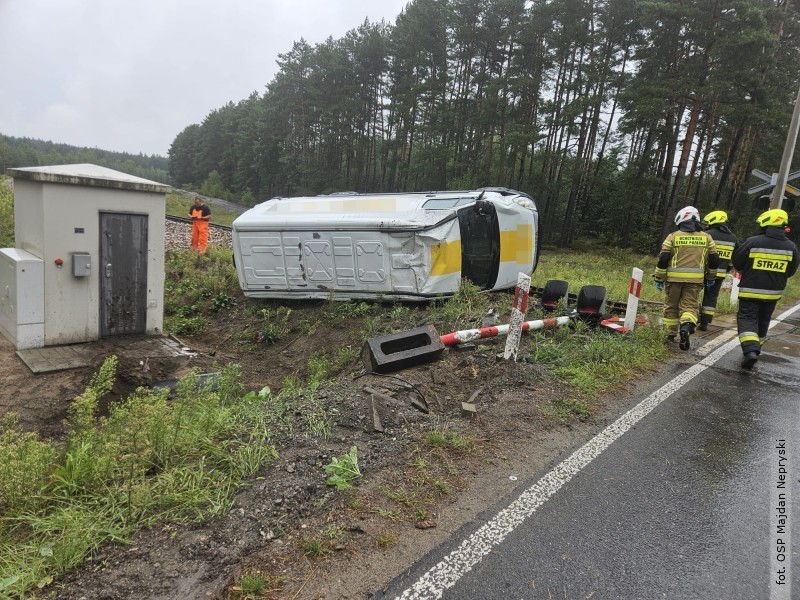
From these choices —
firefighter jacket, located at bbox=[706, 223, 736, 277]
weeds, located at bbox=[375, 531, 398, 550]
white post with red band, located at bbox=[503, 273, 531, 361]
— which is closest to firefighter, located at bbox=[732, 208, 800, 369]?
firefighter jacket, located at bbox=[706, 223, 736, 277]

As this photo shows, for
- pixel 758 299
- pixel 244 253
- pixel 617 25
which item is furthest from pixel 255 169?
pixel 758 299

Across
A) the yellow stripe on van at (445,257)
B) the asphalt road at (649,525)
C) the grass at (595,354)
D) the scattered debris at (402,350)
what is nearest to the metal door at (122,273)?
the scattered debris at (402,350)

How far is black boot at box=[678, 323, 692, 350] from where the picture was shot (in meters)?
6.16

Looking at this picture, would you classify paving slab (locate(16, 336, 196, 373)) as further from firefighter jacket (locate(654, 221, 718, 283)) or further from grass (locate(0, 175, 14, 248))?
firefighter jacket (locate(654, 221, 718, 283))

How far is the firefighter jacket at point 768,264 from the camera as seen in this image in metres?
5.63

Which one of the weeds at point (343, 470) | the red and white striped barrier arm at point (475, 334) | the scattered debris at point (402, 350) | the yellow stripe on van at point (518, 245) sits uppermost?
the yellow stripe on van at point (518, 245)

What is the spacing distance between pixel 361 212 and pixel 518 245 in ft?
10.0

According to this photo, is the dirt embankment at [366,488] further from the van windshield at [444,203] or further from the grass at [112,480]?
the van windshield at [444,203]

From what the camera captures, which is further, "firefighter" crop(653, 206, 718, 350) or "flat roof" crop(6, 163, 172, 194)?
"flat roof" crop(6, 163, 172, 194)

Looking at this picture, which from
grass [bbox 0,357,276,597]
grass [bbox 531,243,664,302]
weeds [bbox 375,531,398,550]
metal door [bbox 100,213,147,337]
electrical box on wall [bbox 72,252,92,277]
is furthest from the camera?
grass [bbox 531,243,664,302]

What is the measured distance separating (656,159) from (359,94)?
915 inches

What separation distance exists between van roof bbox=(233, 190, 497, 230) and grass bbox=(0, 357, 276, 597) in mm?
5016

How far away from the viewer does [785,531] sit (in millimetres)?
2596

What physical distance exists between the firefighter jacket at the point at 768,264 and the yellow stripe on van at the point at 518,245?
3559 mm
